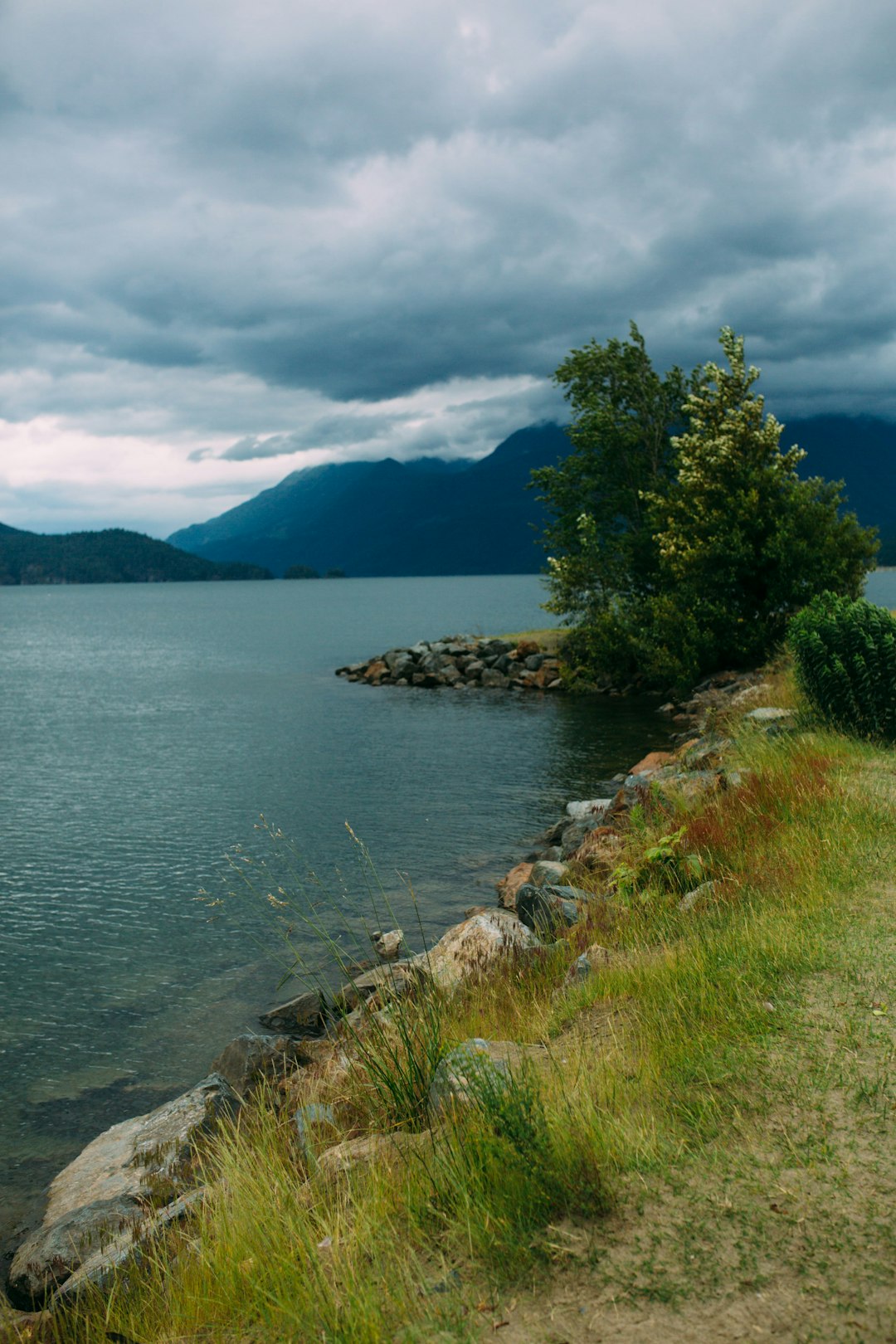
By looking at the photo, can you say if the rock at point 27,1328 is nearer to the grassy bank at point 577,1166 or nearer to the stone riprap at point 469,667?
the grassy bank at point 577,1166

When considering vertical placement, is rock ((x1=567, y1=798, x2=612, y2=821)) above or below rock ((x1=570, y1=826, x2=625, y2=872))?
below

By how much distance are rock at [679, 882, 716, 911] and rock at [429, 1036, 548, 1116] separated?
3709 millimetres

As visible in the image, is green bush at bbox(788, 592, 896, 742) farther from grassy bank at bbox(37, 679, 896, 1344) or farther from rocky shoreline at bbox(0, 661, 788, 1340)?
grassy bank at bbox(37, 679, 896, 1344)

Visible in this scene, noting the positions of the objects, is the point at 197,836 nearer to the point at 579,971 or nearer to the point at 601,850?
the point at 601,850

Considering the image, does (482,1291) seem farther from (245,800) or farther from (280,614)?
(280,614)

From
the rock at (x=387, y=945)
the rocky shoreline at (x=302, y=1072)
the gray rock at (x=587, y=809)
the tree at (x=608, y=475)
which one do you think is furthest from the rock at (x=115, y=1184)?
the tree at (x=608, y=475)

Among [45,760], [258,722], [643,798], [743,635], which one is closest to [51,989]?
[643,798]

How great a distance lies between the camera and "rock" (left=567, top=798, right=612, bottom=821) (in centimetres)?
1838

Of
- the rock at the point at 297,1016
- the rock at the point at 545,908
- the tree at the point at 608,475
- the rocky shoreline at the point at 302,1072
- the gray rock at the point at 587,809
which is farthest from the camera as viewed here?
the tree at the point at 608,475

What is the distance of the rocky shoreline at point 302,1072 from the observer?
5.88 meters

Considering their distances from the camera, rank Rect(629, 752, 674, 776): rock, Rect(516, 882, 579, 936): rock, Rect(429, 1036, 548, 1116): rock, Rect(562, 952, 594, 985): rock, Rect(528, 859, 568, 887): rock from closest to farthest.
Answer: Rect(429, 1036, 548, 1116): rock < Rect(562, 952, 594, 985): rock < Rect(516, 882, 579, 936): rock < Rect(528, 859, 568, 887): rock < Rect(629, 752, 674, 776): rock

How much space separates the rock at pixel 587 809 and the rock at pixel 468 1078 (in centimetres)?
1265

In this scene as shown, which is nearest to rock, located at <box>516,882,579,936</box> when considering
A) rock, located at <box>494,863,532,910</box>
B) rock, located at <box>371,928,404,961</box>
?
rock, located at <box>494,863,532,910</box>

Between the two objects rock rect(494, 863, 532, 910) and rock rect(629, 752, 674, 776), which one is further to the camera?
rock rect(629, 752, 674, 776)
